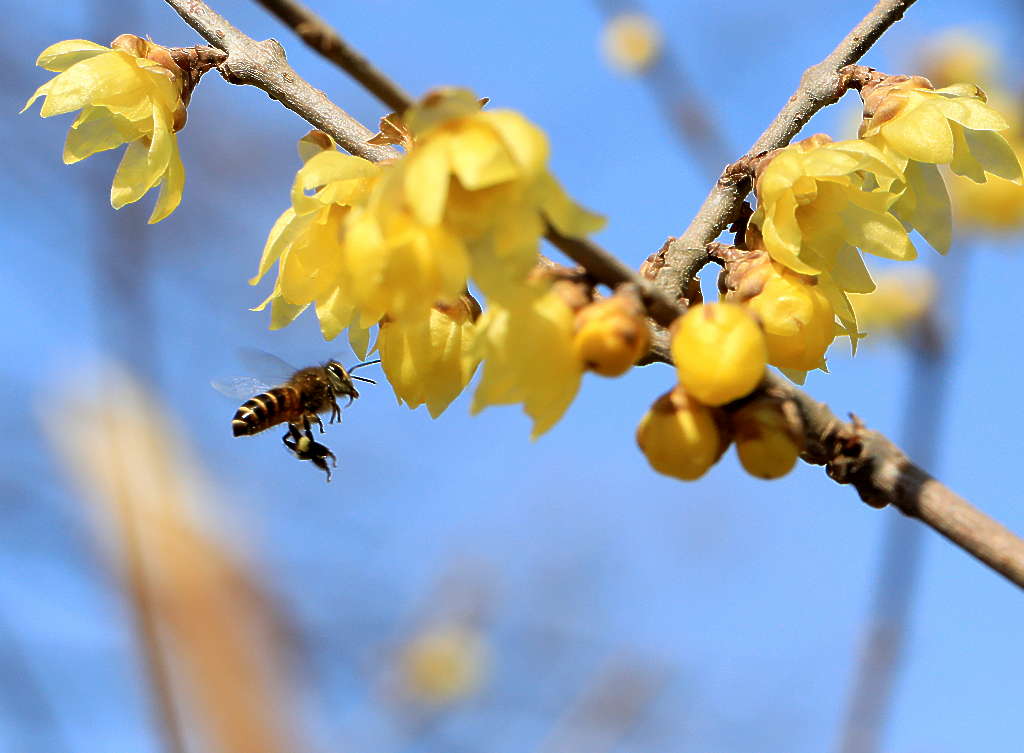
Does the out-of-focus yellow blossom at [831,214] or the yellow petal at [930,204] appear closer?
the out-of-focus yellow blossom at [831,214]

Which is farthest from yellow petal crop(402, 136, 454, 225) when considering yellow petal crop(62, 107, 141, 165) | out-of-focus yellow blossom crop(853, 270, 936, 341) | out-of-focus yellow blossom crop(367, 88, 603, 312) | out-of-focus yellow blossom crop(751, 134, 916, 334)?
out-of-focus yellow blossom crop(853, 270, 936, 341)

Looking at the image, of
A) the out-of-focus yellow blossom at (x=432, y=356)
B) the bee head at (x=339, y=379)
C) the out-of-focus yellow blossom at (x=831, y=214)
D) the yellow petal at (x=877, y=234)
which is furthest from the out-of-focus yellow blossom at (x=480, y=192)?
the bee head at (x=339, y=379)

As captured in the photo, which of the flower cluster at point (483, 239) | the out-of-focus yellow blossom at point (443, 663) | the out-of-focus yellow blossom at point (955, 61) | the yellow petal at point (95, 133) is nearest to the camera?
the flower cluster at point (483, 239)

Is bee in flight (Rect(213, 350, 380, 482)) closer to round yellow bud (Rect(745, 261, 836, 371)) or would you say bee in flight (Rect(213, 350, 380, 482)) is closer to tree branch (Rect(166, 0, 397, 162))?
tree branch (Rect(166, 0, 397, 162))

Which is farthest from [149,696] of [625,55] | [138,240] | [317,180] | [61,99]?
[625,55]

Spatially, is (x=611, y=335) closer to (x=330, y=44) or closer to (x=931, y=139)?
(x=330, y=44)

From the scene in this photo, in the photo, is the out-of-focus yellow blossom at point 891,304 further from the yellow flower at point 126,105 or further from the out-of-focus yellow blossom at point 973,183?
the yellow flower at point 126,105
